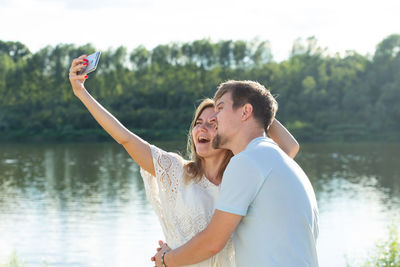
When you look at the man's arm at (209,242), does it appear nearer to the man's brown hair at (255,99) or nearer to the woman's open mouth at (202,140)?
the man's brown hair at (255,99)

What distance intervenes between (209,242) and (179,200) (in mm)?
582

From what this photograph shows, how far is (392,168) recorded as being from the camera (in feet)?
104

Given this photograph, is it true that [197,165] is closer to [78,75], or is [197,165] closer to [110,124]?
[110,124]

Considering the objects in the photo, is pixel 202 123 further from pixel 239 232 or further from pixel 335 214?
pixel 335 214

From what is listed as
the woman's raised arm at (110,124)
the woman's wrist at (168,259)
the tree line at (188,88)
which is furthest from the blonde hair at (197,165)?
the tree line at (188,88)

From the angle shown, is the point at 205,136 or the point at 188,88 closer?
the point at 205,136

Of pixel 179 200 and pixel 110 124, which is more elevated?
pixel 110 124

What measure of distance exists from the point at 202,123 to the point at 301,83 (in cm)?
6423

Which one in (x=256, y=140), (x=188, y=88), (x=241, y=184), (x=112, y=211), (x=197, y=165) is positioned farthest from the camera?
(x=188, y=88)

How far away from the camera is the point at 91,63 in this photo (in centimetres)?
244

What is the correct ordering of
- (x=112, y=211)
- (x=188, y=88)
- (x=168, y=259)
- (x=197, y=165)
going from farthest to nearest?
(x=188, y=88) < (x=112, y=211) < (x=197, y=165) < (x=168, y=259)

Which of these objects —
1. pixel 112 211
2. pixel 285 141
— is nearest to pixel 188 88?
pixel 112 211

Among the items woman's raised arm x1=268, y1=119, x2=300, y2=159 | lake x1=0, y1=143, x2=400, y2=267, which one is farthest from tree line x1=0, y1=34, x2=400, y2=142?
woman's raised arm x1=268, y1=119, x2=300, y2=159

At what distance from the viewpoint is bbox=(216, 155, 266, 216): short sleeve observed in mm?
1704
